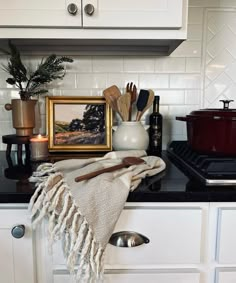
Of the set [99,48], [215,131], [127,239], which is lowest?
[127,239]

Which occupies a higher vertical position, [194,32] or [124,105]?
[194,32]

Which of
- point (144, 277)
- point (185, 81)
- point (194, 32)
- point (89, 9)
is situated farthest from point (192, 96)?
point (144, 277)

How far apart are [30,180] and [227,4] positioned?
1.15 m

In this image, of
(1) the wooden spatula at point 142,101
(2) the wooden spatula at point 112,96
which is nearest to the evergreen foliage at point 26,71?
(2) the wooden spatula at point 112,96

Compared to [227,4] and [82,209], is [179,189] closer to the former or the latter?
[82,209]

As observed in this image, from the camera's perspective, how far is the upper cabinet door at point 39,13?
962 mm

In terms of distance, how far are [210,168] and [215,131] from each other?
0.15 meters

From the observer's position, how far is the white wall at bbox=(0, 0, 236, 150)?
1.29m

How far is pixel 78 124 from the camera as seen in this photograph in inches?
49.8

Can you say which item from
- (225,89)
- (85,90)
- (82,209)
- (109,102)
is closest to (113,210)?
(82,209)

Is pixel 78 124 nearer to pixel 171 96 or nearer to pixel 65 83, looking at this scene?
pixel 65 83

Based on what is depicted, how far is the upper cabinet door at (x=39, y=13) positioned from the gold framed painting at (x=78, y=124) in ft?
1.16

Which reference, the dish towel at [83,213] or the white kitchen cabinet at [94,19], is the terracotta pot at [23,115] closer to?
the white kitchen cabinet at [94,19]

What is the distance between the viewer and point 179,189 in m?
0.76
